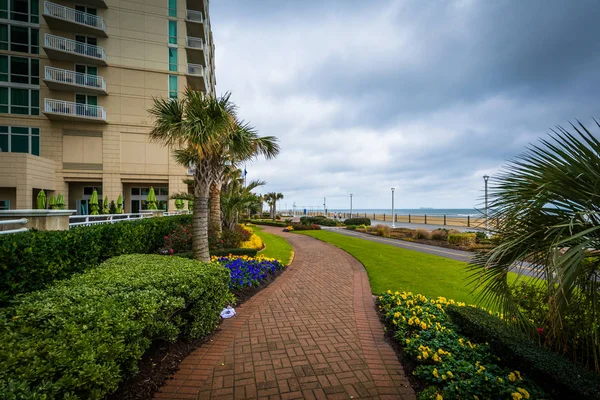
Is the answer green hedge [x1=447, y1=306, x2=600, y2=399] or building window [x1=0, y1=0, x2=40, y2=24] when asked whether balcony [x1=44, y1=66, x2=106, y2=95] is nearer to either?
building window [x1=0, y1=0, x2=40, y2=24]

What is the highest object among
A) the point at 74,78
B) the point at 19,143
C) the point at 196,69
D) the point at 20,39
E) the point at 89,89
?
the point at 20,39

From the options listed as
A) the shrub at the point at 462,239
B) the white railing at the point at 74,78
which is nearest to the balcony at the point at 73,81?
the white railing at the point at 74,78

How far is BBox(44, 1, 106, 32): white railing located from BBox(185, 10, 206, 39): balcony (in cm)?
702

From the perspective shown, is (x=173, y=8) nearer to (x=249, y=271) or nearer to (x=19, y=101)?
(x=19, y=101)

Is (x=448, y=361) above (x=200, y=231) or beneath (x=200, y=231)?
beneath

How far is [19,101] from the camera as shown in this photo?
1995 cm

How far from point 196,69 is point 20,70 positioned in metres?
13.5

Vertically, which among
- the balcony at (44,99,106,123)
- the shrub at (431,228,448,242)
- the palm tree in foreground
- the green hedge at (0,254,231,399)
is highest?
the balcony at (44,99,106,123)

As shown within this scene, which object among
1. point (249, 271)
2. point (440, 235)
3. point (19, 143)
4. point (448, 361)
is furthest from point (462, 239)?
point (19, 143)

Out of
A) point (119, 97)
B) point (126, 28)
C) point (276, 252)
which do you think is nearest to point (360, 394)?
point (276, 252)

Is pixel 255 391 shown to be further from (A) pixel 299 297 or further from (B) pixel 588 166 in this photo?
(B) pixel 588 166

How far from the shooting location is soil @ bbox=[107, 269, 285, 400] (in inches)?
105

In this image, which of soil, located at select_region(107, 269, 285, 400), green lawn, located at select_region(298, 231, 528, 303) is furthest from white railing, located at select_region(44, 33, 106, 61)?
soil, located at select_region(107, 269, 285, 400)

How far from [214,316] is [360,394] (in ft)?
8.39
